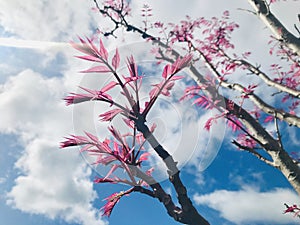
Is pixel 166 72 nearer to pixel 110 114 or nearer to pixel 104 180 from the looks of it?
pixel 110 114

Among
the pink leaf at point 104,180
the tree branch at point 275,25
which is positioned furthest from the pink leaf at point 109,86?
the tree branch at point 275,25

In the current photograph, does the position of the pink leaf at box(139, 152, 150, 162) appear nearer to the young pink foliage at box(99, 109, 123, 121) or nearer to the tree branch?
the young pink foliage at box(99, 109, 123, 121)

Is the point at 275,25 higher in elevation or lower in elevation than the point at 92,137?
higher

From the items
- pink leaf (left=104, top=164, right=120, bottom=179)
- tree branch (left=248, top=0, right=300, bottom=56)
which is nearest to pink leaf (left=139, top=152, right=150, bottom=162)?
pink leaf (left=104, top=164, right=120, bottom=179)

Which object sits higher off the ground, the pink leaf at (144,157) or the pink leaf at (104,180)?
the pink leaf at (144,157)

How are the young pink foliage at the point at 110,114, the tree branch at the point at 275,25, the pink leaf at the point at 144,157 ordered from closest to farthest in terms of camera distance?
the young pink foliage at the point at 110,114
the pink leaf at the point at 144,157
the tree branch at the point at 275,25

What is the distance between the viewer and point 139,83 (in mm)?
1029

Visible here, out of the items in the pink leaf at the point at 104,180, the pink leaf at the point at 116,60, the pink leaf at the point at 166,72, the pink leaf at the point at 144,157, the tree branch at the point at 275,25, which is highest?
the tree branch at the point at 275,25

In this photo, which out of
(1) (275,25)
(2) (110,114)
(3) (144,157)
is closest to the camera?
(2) (110,114)

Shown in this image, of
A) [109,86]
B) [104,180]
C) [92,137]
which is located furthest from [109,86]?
[104,180]

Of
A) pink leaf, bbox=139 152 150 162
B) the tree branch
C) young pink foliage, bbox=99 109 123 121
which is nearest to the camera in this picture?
young pink foliage, bbox=99 109 123 121

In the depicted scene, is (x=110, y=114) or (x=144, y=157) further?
(x=144, y=157)

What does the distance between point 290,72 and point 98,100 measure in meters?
2.60

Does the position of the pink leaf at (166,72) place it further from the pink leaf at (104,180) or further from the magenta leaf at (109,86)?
the pink leaf at (104,180)
